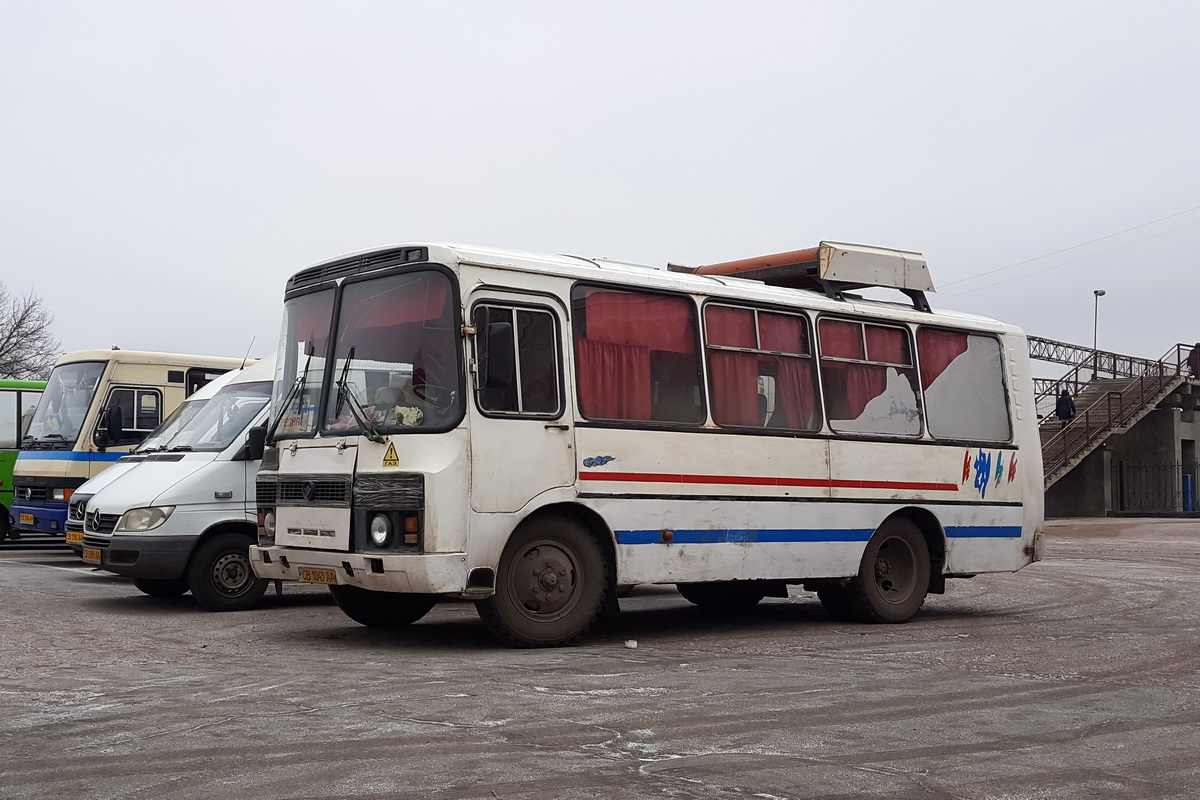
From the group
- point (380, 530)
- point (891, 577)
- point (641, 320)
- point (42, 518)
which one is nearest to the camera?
point (380, 530)

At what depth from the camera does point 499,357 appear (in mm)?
9578

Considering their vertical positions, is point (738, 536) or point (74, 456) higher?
point (74, 456)

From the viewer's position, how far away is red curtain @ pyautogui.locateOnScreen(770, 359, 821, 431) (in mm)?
11500

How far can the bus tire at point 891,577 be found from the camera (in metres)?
12.1

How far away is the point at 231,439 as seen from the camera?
43.8ft

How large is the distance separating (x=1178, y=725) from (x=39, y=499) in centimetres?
1552

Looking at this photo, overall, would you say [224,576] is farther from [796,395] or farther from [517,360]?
[796,395]

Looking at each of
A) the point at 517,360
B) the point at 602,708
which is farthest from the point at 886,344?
the point at 602,708

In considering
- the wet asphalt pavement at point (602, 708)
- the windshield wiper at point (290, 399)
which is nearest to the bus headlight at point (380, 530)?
the wet asphalt pavement at point (602, 708)

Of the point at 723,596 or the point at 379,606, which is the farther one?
the point at 723,596

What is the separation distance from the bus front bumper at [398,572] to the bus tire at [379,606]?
46.7 inches

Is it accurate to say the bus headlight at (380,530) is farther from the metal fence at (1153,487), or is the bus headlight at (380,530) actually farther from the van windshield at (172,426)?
the metal fence at (1153,487)

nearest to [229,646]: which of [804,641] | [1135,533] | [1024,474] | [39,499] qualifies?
[804,641]

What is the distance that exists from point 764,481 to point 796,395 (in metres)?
0.91
